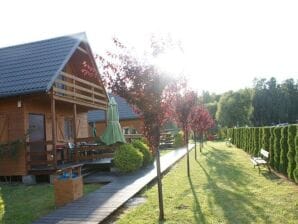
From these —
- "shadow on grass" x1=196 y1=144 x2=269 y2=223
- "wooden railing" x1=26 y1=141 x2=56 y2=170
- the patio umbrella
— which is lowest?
"shadow on grass" x1=196 y1=144 x2=269 y2=223

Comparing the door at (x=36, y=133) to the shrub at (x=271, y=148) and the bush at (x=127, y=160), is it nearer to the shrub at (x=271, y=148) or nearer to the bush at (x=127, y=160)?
the bush at (x=127, y=160)

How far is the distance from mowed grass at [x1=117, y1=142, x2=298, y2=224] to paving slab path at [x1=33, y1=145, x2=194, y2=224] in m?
0.50

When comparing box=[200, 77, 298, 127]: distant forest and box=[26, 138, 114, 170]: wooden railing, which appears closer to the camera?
box=[26, 138, 114, 170]: wooden railing

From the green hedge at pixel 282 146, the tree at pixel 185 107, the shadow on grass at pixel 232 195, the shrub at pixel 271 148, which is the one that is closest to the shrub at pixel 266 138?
the green hedge at pixel 282 146

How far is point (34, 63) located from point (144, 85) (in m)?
9.43

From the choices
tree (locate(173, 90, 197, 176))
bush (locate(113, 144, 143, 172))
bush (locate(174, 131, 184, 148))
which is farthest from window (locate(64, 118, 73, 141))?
bush (locate(174, 131, 184, 148))

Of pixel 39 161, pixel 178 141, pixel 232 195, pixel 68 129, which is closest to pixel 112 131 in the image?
pixel 39 161

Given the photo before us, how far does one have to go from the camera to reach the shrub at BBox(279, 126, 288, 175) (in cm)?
1367

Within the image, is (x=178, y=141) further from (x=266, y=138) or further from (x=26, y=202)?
(x=26, y=202)

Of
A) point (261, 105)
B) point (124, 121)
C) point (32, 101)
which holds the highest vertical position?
point (261, 105)

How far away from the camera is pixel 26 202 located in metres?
11.0

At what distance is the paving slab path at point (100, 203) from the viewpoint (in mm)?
8430

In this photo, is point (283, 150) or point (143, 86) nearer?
point (143, 86)

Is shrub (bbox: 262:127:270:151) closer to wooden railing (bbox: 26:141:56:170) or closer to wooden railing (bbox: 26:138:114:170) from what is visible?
wooden railing (bbox: 26:138:114:170)
